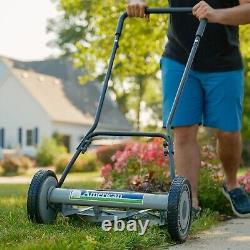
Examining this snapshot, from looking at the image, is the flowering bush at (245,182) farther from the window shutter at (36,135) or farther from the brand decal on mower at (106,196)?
the window shutter at (36,135)

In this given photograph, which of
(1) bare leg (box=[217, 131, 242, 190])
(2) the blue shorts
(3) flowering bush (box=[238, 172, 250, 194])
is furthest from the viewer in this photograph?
(3) flowering bush (box=[238, 172, 250, 194])

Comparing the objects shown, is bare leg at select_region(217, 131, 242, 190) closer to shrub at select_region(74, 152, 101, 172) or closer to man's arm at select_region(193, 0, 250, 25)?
man's arm at select_region(193, 0, 250, 25)

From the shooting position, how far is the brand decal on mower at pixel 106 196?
136 inches

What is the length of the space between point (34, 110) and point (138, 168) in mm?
23172

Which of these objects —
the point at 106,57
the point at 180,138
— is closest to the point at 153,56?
the point at 106,57

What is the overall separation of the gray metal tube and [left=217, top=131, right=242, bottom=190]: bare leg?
1154 millimetres

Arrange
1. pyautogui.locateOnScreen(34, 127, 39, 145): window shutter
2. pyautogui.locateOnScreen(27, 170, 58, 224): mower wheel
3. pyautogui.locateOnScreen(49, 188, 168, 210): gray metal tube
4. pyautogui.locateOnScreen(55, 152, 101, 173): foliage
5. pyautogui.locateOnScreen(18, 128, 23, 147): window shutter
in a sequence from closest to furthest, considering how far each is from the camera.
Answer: pyautogui.locateOnScreen(49, 188, 168, 210): gray metal tube
pyautogui.locateOnScreen(27, 170, 58, 224): mower wheel
pyautogui.locateOnScreen(55, 152, 101, 173): foliage
pyautogui.locateOnScreen(34, 127, 39, 145): window shutter
pyautogui.locateOnScreen(18, 128, 23, 147): window shutter

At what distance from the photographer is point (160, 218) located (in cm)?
354

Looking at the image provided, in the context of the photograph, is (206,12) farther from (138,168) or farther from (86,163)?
(86,163)

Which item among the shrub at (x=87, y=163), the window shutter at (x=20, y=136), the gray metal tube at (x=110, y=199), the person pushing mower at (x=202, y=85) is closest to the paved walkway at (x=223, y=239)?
the gray metal tube at (x=110, y=199)

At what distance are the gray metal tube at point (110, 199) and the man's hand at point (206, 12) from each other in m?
1.17

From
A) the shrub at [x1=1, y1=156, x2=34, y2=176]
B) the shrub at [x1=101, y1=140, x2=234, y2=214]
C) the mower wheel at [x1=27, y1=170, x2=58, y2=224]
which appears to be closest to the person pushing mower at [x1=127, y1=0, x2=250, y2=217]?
the shrub at [x1=101, y1=140, x2=234, y2=214]

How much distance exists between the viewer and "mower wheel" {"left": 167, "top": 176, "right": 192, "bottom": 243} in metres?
3.29

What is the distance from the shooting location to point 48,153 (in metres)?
24.8
